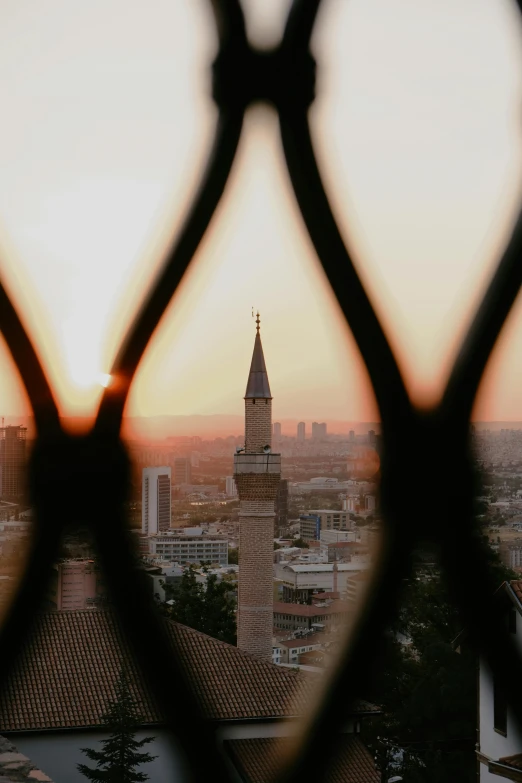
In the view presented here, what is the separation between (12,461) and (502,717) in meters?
0.44

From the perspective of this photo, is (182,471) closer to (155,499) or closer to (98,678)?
(155,499)

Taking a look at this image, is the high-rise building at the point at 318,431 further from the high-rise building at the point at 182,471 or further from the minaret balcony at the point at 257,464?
the minaret balcony at the point at 257,464

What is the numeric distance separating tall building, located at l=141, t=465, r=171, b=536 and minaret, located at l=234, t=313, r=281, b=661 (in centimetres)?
1231

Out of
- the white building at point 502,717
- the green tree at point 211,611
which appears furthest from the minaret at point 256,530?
the white building at point 502,717

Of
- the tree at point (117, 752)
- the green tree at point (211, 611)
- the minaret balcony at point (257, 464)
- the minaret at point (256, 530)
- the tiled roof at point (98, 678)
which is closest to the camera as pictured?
the tree at point (117, 752)

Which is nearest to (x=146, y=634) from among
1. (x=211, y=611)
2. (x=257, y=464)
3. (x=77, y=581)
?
(x=77, y=581)

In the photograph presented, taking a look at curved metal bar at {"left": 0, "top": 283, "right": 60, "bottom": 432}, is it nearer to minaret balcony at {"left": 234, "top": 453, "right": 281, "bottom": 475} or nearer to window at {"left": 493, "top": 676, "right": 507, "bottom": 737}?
window at {"left": 493, "top": 676, "right": 507, "bottom": 737}

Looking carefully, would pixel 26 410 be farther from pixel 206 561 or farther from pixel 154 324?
pixel 206 561

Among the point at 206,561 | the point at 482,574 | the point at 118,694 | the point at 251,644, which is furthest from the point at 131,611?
the point at 251,644

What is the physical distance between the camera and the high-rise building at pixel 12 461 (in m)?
0.46

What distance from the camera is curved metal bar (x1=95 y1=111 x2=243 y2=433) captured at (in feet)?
1.62

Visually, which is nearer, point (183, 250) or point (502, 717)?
point (183, 250)

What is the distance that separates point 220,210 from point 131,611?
214 millimetres

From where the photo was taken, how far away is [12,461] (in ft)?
1.51
